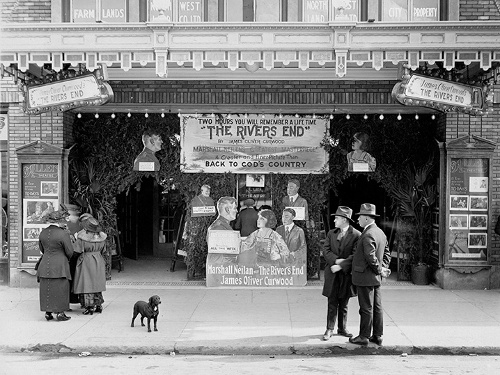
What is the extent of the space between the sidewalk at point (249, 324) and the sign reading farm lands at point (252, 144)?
2.37m

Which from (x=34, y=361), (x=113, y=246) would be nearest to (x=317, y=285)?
(x=113, y=246)

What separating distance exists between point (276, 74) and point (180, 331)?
529 cm

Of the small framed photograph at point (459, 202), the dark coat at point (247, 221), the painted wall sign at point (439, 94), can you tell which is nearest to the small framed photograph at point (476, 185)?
the small framed photograph at point (459, 202)

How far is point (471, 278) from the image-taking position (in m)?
11.1

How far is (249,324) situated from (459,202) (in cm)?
489

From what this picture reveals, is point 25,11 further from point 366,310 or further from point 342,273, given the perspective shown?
point 366,310

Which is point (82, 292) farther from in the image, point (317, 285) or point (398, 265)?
point (398, 265)

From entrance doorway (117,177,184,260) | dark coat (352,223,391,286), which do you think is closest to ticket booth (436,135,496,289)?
dark coat (352,223,391,286)

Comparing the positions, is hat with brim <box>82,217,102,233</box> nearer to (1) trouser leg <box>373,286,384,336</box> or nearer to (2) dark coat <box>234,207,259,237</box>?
(2) dark coat <box>234,207,259,237</box>

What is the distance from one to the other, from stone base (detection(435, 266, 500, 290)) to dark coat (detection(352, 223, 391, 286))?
13.5 feet

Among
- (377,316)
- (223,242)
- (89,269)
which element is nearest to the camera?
(377,316)

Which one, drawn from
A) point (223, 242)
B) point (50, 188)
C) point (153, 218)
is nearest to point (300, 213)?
point (223, 242)

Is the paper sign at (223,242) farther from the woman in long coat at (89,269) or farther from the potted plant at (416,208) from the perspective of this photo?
the potted plant at (416,208)

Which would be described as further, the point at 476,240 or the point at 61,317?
the point at 476,240
